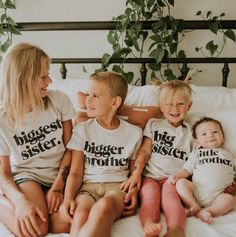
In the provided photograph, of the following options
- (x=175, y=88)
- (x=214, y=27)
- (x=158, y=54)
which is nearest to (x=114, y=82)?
(x=175, y=88)

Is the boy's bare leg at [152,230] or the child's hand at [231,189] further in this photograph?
the child's hand at [231,189]

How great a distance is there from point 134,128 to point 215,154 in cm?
32

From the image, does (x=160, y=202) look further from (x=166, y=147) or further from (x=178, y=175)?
(x=166, y=147)

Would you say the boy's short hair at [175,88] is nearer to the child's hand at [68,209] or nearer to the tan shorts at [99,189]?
the tan shorts at [99,189]

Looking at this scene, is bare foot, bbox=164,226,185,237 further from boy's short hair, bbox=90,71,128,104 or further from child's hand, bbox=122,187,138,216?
boy's short hair, bbox=90,71,128,104

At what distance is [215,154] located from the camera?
1498 mm

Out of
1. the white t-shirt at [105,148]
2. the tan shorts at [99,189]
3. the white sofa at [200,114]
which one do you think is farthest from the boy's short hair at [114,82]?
the tan shorts at [99,189]

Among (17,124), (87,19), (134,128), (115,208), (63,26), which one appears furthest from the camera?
(87,19)

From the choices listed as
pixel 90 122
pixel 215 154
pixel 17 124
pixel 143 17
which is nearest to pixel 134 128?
pixel 90 122

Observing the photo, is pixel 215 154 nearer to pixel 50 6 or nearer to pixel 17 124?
pixel 17 124

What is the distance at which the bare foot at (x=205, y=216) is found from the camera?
1297mm

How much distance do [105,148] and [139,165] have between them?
14 cm

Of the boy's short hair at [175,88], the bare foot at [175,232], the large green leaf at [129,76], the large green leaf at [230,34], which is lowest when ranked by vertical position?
the bare foot at [175,232]

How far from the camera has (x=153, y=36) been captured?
206 cm
